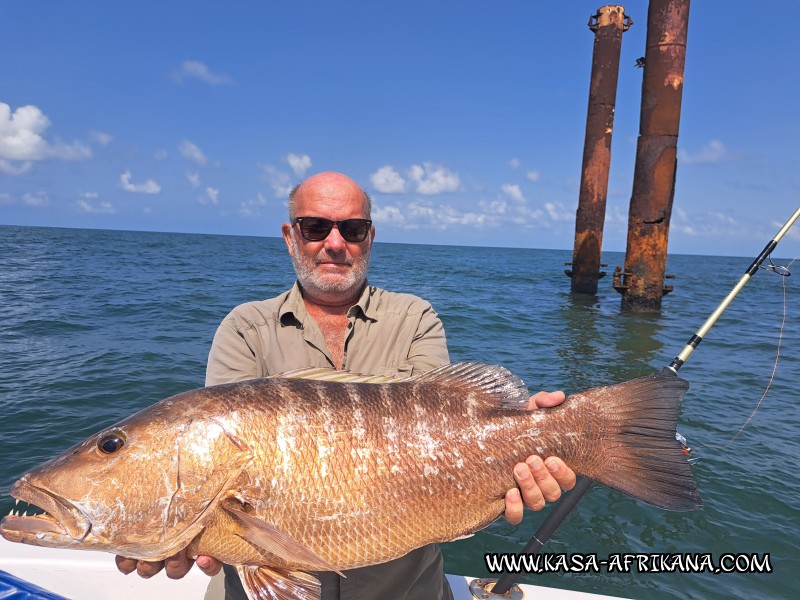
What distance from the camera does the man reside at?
2.60m

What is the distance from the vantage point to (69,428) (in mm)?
7441

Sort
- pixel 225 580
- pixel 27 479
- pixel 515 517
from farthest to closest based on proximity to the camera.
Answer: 1. pixel 225 580
2. pixel 515 517
3. pixel 27 479

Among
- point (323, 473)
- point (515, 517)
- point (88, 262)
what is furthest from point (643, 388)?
point (88, 262)

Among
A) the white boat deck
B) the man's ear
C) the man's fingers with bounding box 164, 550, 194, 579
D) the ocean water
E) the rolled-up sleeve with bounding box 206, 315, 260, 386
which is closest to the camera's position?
the man's fingers with bounding box 164, 550, 194, 579

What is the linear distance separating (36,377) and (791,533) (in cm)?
1163

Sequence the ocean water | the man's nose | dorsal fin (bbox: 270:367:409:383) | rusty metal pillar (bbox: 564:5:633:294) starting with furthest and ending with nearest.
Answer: rusty metal pillar (bbox: 564:5:633:294)
the ocean water
the man's nose
dorsal fin (bbox: 270:367:409:383)

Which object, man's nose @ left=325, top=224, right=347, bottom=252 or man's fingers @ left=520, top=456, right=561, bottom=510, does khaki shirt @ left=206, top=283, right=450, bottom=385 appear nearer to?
man's nose @ left=325, top=224, right=347, bottom=252

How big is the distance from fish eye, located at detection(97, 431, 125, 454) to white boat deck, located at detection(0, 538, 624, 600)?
5.74 ft

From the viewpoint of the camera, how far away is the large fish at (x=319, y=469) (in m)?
1.95

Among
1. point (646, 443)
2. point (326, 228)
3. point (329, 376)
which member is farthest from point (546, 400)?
point (326, 228)

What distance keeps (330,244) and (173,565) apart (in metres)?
1.81

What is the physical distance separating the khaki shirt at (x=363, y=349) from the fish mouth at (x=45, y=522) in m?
0.87

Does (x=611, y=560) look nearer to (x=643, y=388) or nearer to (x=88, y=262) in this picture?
(x=643, y=388)

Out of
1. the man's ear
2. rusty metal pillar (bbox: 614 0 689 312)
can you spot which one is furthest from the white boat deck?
rusty metal pillar (bbox: 614 0 689 312)
